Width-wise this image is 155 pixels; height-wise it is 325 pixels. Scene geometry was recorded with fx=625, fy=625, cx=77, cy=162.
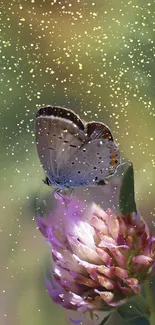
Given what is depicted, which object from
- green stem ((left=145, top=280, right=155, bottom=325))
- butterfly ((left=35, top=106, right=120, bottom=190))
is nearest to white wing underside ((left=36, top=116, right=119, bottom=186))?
butterfly ((left=35, top=106, right=120, bottom=190))

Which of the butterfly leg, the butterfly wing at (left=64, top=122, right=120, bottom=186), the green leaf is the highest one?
the butterfly wing at (left=64, top=122, right=120, bottom=186)

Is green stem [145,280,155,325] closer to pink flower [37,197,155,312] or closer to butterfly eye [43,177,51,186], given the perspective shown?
pink flower [37,197,155,312]

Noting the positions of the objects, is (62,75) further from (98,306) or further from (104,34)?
(98,306)

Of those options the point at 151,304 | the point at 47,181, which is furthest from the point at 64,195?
the point at 151,304

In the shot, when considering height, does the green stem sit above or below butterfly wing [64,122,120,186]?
below

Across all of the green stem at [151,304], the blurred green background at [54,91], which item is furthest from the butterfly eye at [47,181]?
the green stem at [151,304]

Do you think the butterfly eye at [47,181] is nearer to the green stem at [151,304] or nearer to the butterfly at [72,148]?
the butterfly at [72,148]

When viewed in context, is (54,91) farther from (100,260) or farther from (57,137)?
(100,260)
